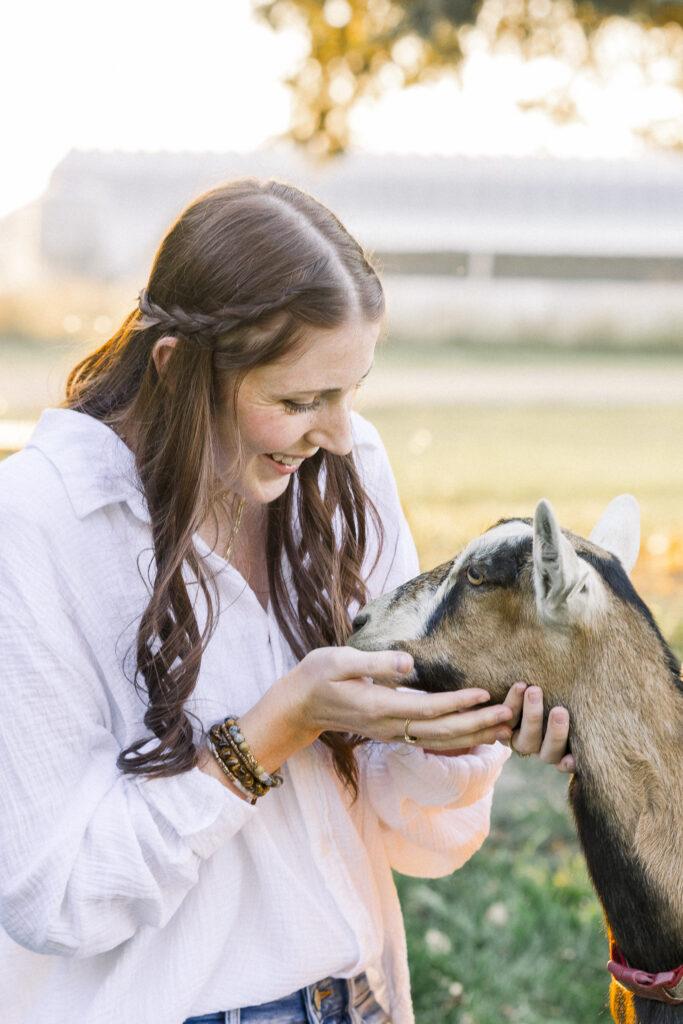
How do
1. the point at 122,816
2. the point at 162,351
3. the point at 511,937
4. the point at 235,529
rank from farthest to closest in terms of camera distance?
the point at 511,937 < the point at 235,529 < the point at 162,351 < the point at 122,816

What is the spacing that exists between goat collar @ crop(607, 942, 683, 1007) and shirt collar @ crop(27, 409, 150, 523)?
1178mm

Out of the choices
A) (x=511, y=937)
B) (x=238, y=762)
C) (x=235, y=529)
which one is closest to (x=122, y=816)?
(x=238, y=762)

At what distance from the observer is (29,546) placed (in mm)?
1897

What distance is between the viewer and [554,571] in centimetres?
193

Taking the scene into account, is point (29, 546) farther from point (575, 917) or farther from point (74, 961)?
point (575, 917)

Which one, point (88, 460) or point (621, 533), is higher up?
point (88, 460)

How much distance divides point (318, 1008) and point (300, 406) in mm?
1090

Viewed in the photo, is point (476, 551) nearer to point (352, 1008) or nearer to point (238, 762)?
point (238, 762)

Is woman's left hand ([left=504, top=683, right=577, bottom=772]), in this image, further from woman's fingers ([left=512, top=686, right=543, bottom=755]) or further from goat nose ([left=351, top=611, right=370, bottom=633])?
goat nose ([left=351, top=611, right=370, bottom=633])

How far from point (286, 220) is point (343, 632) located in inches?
31.6

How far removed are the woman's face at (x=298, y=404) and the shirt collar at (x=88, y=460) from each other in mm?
183

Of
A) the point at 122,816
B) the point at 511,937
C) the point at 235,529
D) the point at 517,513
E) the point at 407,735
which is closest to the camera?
the point at 122,816

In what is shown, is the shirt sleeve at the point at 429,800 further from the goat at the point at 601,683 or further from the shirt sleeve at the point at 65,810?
the shirt sleeve at the point at 65,810

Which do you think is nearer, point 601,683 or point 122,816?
point 122,816
